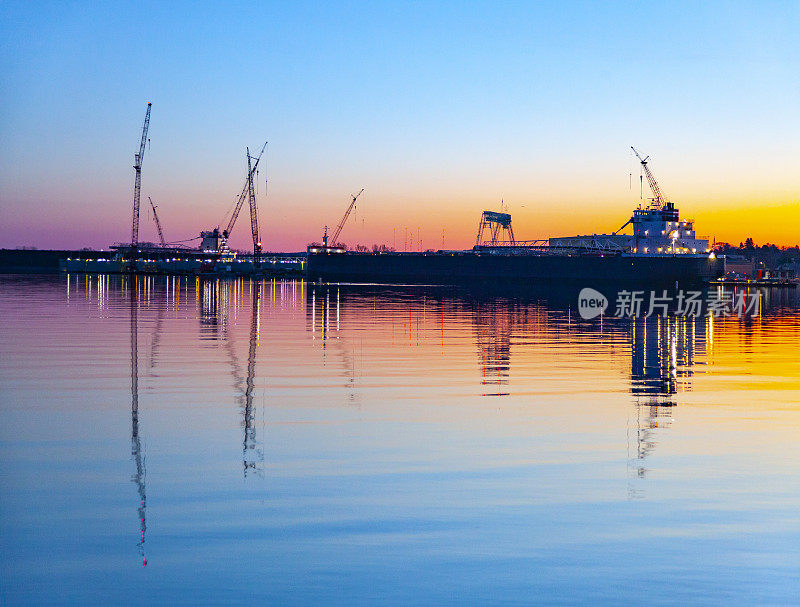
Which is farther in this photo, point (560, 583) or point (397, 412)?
point (397, 412)

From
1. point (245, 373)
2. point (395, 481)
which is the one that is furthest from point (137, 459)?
point (245, 373)

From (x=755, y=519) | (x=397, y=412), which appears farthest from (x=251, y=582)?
(x=397, y=412)

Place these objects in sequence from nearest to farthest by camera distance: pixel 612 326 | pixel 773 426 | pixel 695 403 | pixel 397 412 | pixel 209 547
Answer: pixel 209 547
pixel 773 426
pixel 397 412
pixel 695 403
pixel 612 326

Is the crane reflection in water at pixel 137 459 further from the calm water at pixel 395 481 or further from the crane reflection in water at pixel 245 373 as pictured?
the crane reflection in water at pixel 245 373

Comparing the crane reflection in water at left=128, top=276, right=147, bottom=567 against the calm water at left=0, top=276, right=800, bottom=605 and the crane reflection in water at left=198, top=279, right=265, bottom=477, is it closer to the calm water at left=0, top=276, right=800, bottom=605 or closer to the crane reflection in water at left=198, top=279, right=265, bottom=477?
the calm water at left=0, top=276, right=800, bottom=605

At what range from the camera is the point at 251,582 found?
9117 mm

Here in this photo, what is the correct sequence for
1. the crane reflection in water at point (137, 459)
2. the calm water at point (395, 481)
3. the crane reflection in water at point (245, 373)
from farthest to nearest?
Answer: the crane reflection in water at point (245, 373) → the crane reflection in water at point (137, 459) → the calm water at point (395, 481)

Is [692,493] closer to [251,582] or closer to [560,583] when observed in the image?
[560,583]

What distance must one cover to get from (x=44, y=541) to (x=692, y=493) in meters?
8.22

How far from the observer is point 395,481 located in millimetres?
13500

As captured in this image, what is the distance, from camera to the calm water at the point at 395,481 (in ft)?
30.5

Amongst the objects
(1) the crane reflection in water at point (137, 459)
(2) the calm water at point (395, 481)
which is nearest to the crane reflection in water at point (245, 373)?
(2) the calm water at point (395, 481)

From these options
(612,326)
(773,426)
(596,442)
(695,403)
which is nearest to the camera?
(596,442)

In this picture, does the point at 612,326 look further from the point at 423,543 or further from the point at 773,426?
the point at 423,543
